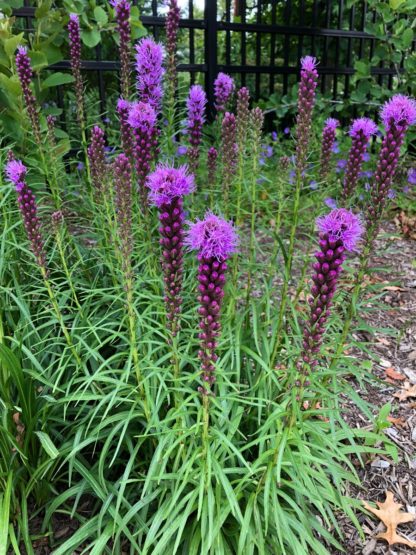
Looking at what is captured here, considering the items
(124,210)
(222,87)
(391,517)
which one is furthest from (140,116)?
(391,517)

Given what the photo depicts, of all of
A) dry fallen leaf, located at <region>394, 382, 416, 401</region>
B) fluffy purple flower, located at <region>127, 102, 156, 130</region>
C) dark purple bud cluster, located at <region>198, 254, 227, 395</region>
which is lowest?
dry fallen leaf, located at <region>394, 382, 416, 401</region>

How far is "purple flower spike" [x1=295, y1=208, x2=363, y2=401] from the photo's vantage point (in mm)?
1568

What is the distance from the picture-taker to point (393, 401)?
3.18 meters

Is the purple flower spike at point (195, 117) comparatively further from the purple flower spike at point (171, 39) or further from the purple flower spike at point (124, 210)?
the purple flower spike at point (124, 210)

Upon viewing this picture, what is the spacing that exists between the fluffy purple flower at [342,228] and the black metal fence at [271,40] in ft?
14.5

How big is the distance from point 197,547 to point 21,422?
3.11 ft

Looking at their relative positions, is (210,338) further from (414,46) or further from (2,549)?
(414,46)

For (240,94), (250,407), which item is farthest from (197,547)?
(240,94)

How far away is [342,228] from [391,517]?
165 cm

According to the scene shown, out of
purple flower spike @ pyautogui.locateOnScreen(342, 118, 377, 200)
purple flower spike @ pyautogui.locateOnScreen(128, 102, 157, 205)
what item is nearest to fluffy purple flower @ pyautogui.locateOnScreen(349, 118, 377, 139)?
purple flower spike @ pyautogui.locateOnScreen(342, 118, 377, 200)

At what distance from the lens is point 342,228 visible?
1569mm

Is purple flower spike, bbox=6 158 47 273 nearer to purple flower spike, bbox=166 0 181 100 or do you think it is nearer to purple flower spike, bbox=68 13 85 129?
purple flower spike, bbox=68 13 85 129

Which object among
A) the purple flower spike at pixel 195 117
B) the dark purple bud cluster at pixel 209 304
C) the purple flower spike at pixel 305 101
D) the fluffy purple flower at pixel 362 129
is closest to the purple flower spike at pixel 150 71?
the purple flower spike at pixel 195 117

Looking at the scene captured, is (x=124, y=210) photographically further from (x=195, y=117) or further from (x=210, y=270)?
(x=195, y=117)
